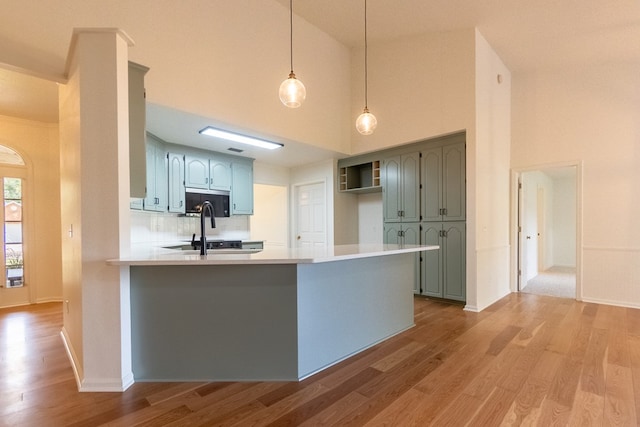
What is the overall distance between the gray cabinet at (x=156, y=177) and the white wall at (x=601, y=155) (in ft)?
18.7

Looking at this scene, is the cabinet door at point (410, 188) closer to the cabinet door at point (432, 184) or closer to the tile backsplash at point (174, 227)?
the cabinet door at point (432, 184)

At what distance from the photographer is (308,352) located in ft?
7.59

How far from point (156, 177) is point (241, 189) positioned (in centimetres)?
154

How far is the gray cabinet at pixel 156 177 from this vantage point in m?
4.12

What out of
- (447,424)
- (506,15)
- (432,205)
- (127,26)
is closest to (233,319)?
(447,424)

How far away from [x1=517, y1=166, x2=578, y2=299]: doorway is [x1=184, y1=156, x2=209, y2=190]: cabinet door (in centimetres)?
518

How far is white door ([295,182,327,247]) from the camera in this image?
6059 millimetres

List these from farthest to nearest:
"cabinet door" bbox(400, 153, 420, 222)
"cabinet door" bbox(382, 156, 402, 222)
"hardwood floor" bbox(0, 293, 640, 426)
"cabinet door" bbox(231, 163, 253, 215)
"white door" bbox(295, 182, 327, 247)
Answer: "white door" bbox(295, 182, 327, 247)
"cabinet door" bbox(231, 163, 253, 215)
"cabinet door" bbox(382, 156, 402, 222)
"cabinet door" bbox(400, 153, 420, 222)
"hardwood floor" bbox(0, 293, 640, 426)

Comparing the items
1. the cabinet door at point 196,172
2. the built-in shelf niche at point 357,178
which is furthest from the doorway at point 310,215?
the cabinet door at point 196,172

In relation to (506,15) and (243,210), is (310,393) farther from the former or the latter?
(506,15)

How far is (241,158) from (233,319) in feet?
12.8

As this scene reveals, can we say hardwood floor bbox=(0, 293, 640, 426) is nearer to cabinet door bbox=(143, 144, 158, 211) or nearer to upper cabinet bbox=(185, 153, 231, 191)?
cabinet door bbox=(143, 144, 158, 211)

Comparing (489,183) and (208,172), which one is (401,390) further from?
(208,172)

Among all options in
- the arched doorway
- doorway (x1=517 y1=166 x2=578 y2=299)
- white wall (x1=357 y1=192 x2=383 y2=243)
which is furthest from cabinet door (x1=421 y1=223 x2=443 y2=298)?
the arched doorway
